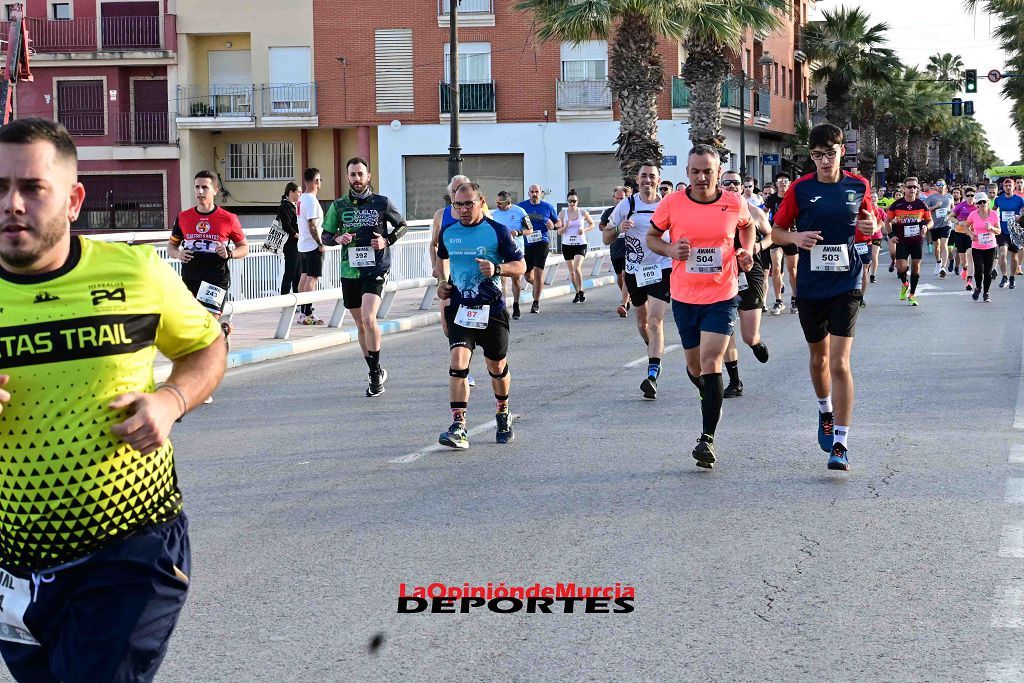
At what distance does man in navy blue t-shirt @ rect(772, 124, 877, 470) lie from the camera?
855 cm

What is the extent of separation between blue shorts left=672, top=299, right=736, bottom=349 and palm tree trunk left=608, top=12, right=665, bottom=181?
26.7 meters

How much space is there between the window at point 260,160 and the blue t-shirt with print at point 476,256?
4183 cm

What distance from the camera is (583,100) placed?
49062 mm

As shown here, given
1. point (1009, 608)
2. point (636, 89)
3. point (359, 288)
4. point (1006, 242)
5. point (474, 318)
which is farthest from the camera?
point (636, 89)

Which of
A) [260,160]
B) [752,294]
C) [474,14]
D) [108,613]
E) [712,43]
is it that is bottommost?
[108,613]

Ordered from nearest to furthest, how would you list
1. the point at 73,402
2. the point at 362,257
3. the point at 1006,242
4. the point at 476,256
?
the point at 73,402, the point at 476,256, the point at 362,257, the point at 1006,242

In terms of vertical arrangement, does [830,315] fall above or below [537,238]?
below

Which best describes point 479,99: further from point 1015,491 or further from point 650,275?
point 1015,491

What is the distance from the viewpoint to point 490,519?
732cm

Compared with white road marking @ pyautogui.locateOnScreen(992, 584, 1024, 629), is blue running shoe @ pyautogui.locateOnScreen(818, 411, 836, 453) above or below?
above

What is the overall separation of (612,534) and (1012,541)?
181cm

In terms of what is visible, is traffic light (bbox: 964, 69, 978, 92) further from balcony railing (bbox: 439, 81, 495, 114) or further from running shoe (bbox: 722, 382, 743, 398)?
running shoe (bbox: 722, 382, 743, 398)

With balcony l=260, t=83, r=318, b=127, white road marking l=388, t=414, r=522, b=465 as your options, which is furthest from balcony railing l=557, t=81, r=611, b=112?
white road marking l=388, t=414, r=522, b=465

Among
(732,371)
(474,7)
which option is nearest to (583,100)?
(474,7)
